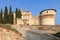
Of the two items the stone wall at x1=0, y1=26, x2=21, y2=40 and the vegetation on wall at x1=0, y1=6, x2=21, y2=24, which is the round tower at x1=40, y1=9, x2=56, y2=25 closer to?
the vegetation on wall at x1=0, y1=6, x2=21, y2=24

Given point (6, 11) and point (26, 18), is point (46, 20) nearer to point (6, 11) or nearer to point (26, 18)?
point (26, 18)

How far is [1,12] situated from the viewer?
42.7 m

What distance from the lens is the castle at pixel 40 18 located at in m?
35.3

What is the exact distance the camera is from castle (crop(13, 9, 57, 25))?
3534 cm

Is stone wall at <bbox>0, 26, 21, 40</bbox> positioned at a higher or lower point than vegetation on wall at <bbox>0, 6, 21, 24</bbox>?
lower

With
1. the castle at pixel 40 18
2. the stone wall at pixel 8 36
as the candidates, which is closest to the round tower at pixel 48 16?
the castle at pixel 40 18

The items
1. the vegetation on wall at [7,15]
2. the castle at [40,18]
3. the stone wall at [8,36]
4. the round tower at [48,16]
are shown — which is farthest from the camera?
the vegetation on wall at [7,15]

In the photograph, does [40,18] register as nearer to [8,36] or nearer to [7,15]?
[7,15]

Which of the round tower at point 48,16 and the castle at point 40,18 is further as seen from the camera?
the castle at point 40,18

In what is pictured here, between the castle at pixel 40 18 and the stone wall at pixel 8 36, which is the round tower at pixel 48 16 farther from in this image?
the stone wall at pixel 8 36

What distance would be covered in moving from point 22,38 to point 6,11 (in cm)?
→ 2570

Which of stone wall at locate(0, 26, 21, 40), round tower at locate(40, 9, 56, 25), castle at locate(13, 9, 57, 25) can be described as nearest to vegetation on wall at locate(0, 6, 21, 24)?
castle at locate(13, 9, 57, 25)

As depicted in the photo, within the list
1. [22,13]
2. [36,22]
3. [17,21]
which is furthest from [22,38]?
[22,13]

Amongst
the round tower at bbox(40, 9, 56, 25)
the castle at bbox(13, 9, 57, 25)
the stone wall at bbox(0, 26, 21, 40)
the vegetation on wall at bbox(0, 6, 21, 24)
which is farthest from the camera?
the vegetation on wall at bbox(0, 6, 21, 24)
